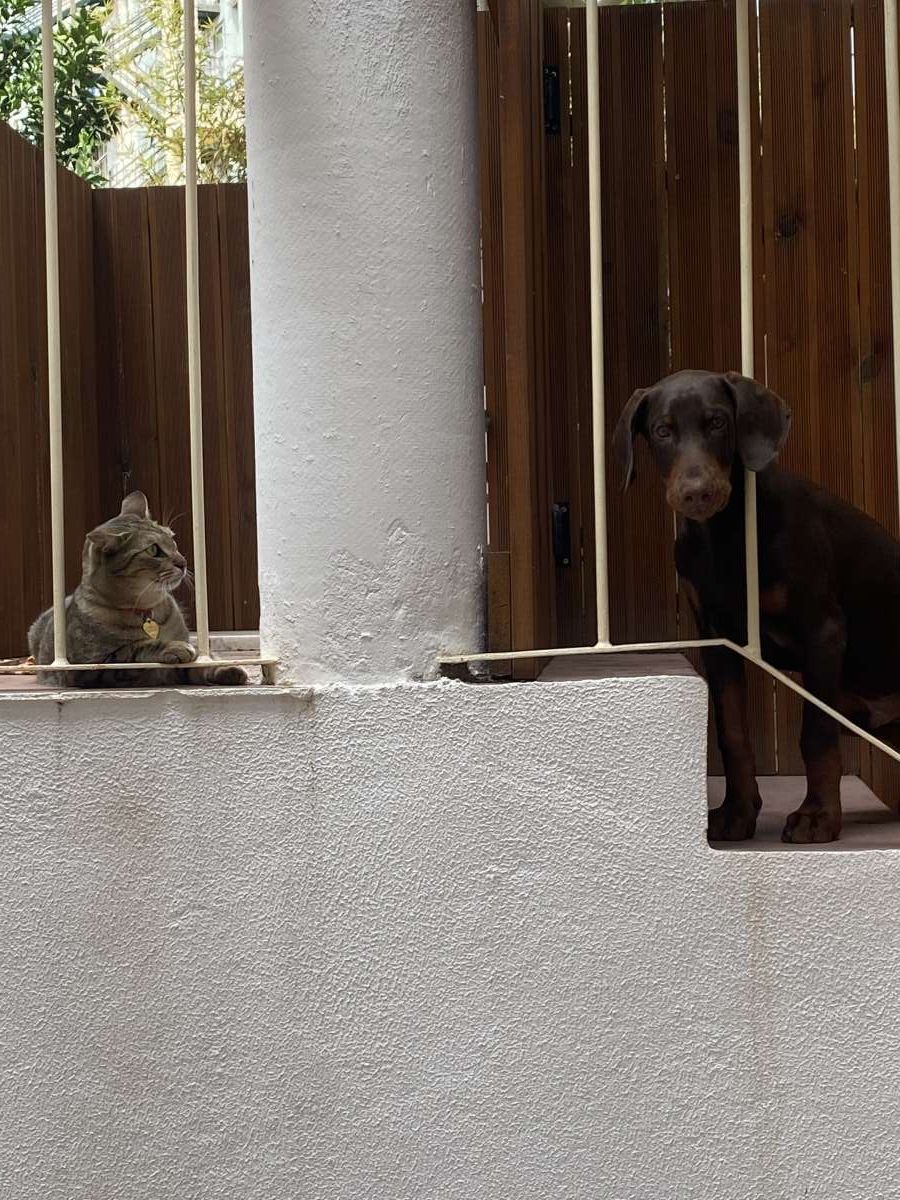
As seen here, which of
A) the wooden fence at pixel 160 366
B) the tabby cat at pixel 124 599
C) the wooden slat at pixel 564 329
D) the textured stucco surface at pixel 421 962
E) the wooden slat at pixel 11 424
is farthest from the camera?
the wooden fence at pixel 160 366

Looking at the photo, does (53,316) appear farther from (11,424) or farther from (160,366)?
(160,366)

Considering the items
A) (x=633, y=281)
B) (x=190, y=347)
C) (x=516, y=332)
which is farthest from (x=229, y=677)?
(x=633, y=281)

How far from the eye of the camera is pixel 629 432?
11.0 ft

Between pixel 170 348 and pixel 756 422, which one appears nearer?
pixel 756 422

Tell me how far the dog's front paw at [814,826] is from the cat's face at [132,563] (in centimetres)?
171

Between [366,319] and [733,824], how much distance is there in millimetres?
1436

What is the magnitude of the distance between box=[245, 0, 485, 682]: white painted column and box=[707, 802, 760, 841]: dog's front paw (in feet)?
2.59

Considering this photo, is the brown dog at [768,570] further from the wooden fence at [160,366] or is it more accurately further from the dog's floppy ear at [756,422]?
the wooden fence at [160,366]

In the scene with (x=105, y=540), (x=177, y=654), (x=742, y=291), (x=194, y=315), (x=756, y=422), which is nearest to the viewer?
(x=742, y=291)

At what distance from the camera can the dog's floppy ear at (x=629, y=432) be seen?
131 inches

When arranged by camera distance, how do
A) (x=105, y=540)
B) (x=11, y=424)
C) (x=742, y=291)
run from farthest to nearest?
(x=11, y=424)
(x=105, y=540)
(x=742, y=291)

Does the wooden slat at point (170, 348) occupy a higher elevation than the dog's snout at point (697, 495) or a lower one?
higher

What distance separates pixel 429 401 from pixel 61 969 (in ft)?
4.63

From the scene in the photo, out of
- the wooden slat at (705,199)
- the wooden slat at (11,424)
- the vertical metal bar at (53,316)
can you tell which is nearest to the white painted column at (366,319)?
the vertical metal bar at (53,316)
